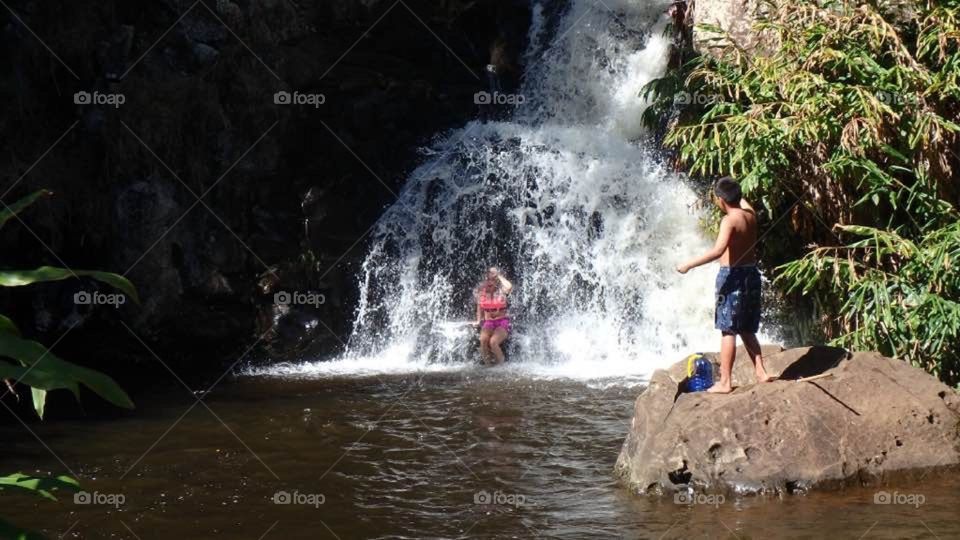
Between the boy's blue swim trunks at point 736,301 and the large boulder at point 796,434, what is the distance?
1.29 ft

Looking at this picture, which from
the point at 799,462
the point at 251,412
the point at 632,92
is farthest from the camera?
the point at 632,92

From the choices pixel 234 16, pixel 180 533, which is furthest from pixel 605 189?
pixel 180 533

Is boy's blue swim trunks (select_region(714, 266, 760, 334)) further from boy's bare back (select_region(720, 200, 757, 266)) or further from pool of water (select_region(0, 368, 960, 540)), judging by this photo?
pool of water (select_region(0, 368, 960, 540))

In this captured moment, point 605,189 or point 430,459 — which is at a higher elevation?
point 605,189

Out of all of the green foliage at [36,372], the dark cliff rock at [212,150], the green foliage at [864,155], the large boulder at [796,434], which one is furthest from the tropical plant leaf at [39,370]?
the dark cliff rock at [212,150]

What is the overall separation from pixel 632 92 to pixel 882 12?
4612 mm

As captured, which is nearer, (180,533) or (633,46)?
(180,533)

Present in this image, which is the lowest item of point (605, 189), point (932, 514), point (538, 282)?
point (932, 514)

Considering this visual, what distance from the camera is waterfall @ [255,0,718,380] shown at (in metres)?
11.6

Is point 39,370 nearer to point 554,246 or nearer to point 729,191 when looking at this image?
point 729,191

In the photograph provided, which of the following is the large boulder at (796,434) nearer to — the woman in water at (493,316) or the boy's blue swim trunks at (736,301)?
the boy's blue swim trunks at (736,301)

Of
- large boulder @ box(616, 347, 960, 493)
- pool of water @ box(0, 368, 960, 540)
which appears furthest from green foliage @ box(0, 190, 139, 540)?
large boulder @ box(616, 347, 960, 493)

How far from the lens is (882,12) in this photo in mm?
9312

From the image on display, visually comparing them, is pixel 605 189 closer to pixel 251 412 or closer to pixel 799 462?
pixel 251 412
